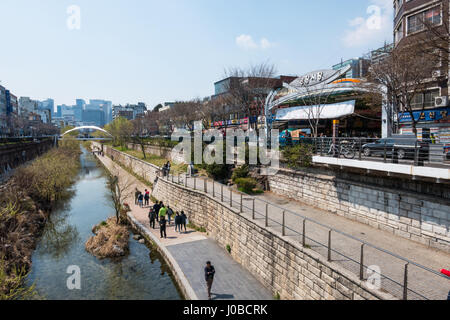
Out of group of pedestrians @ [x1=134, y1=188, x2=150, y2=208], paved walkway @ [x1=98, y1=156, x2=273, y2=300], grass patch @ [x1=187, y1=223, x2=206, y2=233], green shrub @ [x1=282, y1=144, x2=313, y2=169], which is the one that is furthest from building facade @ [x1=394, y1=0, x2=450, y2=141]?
group of pedestrians @ [x1=134, y1=188, x2=150, y2=208]

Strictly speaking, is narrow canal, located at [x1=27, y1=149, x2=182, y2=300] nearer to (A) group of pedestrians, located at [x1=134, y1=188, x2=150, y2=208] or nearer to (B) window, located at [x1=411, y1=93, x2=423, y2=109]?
(A) group of pedestrians, located at [x1=134, y1=188, x2=150, y2=208]

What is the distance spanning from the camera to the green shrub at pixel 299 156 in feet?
57.6

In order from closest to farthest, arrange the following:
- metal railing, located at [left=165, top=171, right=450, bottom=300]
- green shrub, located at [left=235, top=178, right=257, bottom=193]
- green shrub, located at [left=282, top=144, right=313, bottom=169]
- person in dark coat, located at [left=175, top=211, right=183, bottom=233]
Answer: metal railing, located at [left=165, top=171, right=450, bottom=300] → green shrub, located at [left=282, top=144, right=313, bottom=169] → person in dark coat, located at [left=175, top=211, right=183, bottom=233] → green shrub, located at [left=235, top=178, right=257, bottom=193]

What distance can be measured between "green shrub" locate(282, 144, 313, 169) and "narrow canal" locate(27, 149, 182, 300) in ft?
31.4

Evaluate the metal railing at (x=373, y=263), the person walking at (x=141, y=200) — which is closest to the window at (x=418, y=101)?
the metal railing at (x=373, y=263)

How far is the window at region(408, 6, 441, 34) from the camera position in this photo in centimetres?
2332

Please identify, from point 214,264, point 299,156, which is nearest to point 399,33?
point 299,156

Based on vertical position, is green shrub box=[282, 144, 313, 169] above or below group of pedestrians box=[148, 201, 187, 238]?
above

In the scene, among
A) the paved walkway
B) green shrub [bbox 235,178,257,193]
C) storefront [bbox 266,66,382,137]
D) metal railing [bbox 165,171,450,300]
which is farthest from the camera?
storefront [bbox 266,66,382,137]

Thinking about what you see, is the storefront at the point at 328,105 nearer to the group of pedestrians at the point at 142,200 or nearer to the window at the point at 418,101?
the window at the point at 418,101
